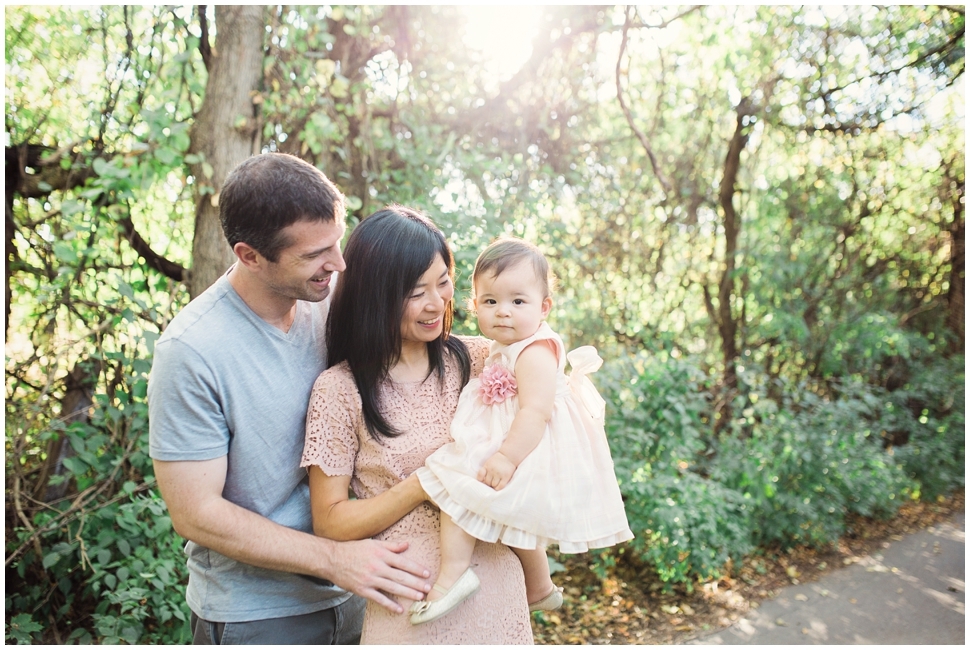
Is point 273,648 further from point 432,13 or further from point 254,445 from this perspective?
point 432,13

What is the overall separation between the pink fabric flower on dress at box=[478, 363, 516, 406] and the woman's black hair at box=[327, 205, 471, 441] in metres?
0.24

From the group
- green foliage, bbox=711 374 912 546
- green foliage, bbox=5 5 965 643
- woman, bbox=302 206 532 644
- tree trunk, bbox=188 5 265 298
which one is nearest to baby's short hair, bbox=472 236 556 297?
woman, bbox=302 206 532 644

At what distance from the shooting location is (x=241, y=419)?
57.9 inches

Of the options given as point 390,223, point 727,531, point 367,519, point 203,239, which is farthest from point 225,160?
point 727,531

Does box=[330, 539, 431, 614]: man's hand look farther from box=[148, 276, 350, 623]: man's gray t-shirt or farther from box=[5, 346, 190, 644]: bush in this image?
box=[5, 346, 190, 644]: bush

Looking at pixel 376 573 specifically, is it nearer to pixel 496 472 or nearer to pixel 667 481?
pixel 496 472

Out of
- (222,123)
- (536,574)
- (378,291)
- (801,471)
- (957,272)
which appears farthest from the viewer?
(957,272)

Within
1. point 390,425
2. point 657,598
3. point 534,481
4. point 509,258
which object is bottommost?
point 657,598

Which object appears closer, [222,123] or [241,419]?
[241,419]

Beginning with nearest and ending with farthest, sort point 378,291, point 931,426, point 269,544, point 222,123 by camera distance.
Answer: point 269,544
point 378,291
point 222,123
point 931,426

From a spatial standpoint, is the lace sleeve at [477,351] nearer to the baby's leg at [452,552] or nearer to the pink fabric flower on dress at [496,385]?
the pink fabric flower on dress at [496,385]

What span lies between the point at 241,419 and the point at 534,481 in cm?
69

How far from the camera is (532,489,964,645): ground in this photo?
11.5 ft

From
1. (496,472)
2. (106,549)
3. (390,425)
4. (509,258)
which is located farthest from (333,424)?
(106,549)
